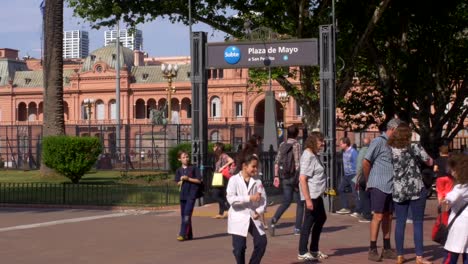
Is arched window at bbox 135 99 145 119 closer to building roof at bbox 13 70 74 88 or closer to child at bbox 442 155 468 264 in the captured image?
building roof at bbox 13 70 74 88

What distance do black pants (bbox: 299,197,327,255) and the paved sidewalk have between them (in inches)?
11.9

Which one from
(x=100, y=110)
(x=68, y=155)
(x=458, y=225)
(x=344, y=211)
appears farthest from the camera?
(x=100, y=110)

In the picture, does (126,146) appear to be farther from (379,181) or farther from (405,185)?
(405,185)

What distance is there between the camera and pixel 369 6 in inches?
1061

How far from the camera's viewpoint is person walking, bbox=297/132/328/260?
34.2 ft

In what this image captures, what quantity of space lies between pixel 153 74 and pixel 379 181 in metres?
82.4

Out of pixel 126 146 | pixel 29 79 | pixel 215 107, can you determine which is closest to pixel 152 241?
pixel 126 146

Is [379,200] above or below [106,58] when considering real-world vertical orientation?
below

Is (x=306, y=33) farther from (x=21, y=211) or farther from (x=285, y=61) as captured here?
(x=21, y=211)

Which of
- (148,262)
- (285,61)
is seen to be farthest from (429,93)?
(148,262)

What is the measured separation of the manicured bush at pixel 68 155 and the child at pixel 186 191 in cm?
1261

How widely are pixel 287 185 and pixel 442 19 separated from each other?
58.4 ft

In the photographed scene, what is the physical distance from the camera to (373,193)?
1033cm

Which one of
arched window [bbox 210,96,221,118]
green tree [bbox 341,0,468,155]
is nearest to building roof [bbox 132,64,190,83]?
arched window [bbox 210,96,221,118]
